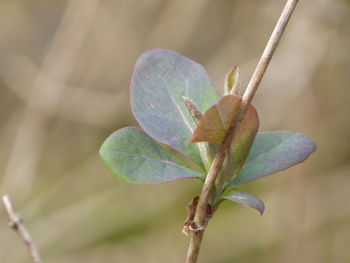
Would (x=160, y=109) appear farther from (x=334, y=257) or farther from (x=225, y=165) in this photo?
(x=334, y=257)

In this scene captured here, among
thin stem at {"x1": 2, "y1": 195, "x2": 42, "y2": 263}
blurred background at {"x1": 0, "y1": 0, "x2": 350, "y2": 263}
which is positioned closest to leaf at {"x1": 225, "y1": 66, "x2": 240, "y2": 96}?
thin stem at {"x1": 2, "y1": 195, "x2": 42, "y2": 263}

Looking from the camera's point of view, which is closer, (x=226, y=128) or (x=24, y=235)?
(x=226, y=128)

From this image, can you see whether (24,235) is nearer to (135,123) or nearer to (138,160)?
(138,160)

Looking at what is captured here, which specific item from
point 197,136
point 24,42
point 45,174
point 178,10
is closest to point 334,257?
point 178,10

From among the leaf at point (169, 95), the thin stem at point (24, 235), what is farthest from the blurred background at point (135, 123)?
the leaf at point (169, 95)

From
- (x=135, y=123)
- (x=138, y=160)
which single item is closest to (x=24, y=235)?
(x=138, y=160)

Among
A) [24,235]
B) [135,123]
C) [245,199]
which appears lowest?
[135,123]

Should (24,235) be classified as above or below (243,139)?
below
